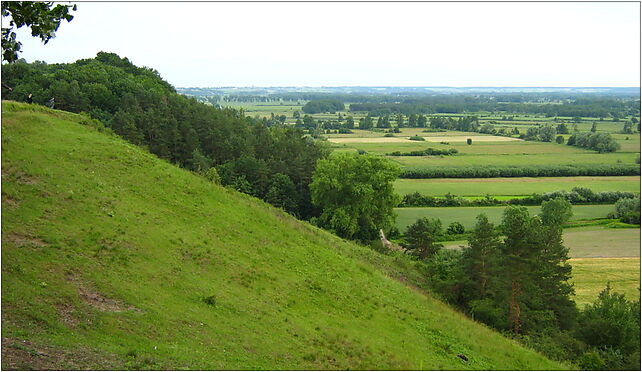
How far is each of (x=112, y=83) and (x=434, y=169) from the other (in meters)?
58.2

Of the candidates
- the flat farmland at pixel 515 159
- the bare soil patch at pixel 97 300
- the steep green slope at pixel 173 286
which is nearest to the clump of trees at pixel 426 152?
the flat farmland at pixel 515 159

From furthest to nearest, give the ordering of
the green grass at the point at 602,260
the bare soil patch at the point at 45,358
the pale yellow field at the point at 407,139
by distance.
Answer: the pale yellow field at the point at 407,139, the green grass at the point at 602,260, the bare soil patch at the point at 45,358

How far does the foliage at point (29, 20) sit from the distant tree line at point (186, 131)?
128 feet

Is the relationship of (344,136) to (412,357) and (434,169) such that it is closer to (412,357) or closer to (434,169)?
(434,169)

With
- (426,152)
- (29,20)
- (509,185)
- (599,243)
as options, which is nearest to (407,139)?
(426,152)

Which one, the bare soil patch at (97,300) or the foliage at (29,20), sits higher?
the foliage at (29,20)

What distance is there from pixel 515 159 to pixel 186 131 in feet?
250

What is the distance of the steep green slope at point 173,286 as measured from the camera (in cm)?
1467

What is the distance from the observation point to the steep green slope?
48.1 feet

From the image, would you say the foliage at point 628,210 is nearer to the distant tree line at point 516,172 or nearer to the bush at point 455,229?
the bush at point 455,229

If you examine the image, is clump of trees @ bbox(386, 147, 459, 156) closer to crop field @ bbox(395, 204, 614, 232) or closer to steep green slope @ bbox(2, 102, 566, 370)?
crop field @ bbox(395, 204, 614, 232)

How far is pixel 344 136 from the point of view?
15912 centimetres

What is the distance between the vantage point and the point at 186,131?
6059cm

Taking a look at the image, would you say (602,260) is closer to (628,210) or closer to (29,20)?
(628,210)
